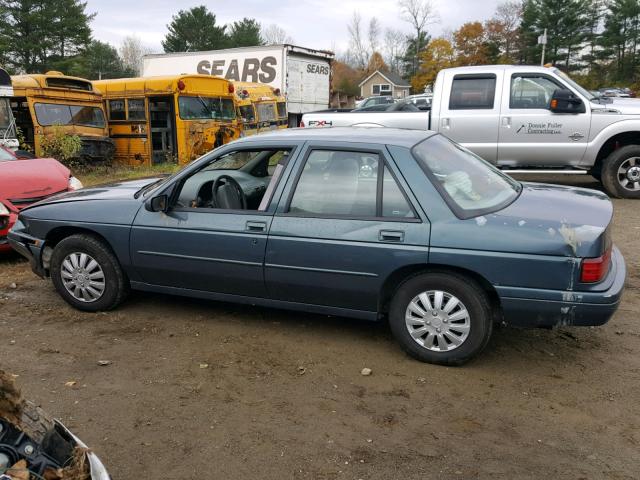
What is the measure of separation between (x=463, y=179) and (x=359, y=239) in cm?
94

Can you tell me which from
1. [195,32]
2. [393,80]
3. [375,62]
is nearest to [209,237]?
[195,32]

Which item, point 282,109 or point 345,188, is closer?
point 345,188

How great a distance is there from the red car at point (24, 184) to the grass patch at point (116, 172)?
4634mm

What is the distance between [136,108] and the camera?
569 inches

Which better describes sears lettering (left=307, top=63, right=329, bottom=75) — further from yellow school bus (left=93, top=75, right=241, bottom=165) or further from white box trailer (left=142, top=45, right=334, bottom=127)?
yellow school bus (left=93, top=75, right=241, bottom=165)

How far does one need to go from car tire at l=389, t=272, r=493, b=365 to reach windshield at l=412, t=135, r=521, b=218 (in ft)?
1.62

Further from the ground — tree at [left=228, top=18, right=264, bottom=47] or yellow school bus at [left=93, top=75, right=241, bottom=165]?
tree at [left=228, top=18, right=264, bottom=47]

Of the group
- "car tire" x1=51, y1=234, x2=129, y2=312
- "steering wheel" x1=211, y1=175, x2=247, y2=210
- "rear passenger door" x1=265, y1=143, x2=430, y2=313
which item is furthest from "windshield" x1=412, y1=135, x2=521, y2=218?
"car tire" x1=51, y1=234, x2=129, y2=312

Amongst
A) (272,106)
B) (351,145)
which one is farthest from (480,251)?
(272,106)

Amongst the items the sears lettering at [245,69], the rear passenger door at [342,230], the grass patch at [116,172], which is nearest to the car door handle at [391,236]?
the rear passenger door at [342,230]

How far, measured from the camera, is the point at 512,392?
3.49 m

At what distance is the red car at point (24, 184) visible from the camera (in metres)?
6.23

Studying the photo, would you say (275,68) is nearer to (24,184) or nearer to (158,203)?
(24,184)

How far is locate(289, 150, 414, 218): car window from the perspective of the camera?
3838 mm
